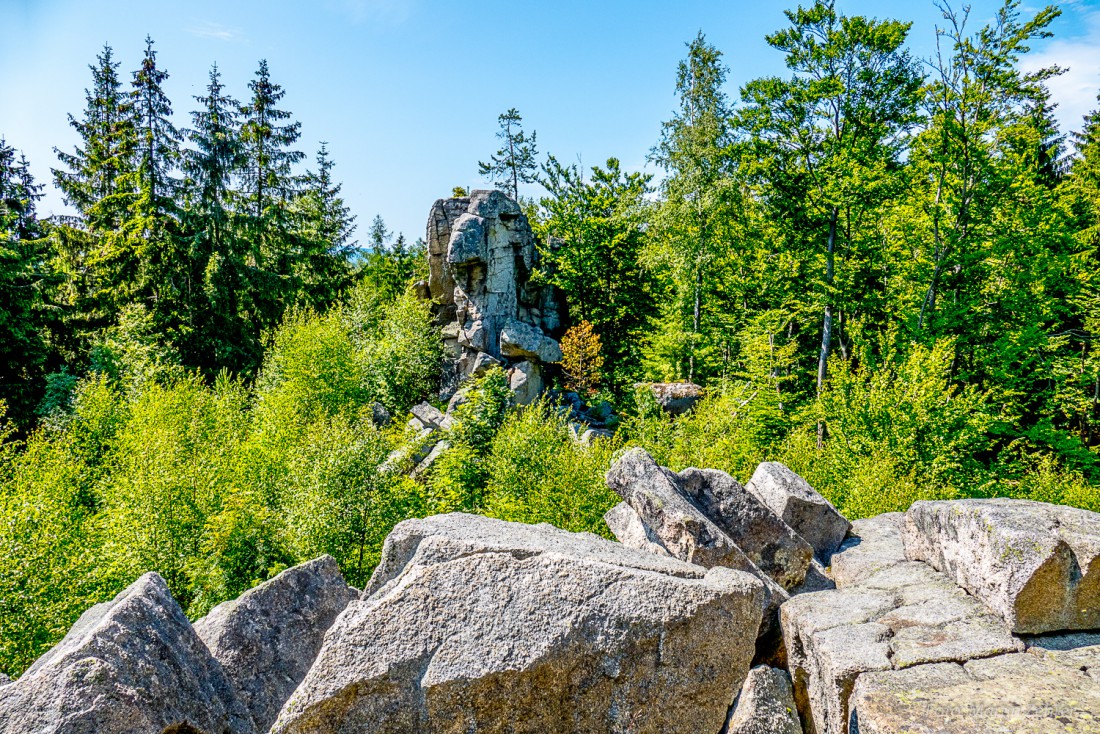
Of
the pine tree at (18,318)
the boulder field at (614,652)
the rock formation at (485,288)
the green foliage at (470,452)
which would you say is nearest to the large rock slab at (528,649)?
the boulder field at (614,652)

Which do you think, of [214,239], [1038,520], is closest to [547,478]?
[1038,520]

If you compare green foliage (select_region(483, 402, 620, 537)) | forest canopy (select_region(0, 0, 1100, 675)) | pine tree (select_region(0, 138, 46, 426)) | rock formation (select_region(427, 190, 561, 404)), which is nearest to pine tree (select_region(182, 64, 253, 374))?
forest canopy (select_region(0, 0, 1100, 675))

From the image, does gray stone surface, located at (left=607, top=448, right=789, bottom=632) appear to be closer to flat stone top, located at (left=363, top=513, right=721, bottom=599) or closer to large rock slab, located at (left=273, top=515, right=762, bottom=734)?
flat stone top, located at (left=363, top=513, right=721, bottom=599)

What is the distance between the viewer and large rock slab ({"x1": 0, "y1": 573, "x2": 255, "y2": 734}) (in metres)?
4.82

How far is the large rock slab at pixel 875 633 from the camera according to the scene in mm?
5203

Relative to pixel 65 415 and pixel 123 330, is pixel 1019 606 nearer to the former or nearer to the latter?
pixel 65 415

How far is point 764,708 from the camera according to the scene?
5.32 m

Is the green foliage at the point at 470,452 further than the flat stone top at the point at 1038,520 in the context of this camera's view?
Yes

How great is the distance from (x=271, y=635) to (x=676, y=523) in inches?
206

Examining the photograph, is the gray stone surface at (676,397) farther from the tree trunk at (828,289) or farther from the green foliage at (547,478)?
the green foliage at (547,478)

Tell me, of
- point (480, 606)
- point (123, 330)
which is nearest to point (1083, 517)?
point (480, 606)

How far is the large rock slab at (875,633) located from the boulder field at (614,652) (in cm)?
2

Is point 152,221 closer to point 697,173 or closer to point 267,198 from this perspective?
point 267,198

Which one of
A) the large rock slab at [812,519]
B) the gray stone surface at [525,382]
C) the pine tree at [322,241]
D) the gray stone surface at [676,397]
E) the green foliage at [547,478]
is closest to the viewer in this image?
the large rock slab at [812,519]
